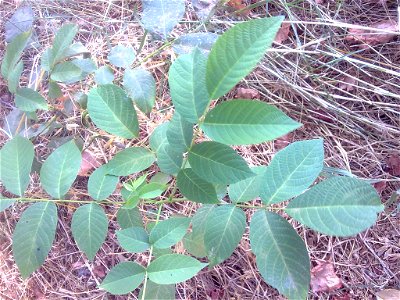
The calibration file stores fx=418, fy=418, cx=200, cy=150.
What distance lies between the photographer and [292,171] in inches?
33.1

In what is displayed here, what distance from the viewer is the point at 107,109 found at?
0.99 meters

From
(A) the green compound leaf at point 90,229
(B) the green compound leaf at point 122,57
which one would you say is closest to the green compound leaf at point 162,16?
(B) the green compound leaf at point 122,57

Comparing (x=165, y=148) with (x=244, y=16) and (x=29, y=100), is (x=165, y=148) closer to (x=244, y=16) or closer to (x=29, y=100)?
(x=29, y=100)

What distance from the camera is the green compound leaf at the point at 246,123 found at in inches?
27.0

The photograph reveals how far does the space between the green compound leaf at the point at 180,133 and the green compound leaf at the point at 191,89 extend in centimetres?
6

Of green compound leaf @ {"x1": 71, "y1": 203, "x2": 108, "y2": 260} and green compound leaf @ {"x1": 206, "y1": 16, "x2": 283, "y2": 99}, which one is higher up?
green compound leaf @ {"x1": 206, "y1": 16, "x2": 283, "y2": 99}

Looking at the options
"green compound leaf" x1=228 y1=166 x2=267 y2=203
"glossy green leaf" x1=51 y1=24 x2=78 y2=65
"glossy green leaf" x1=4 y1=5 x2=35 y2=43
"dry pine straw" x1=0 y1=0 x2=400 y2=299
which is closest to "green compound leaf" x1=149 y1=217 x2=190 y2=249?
"green compound leaf" x1=228 y1=166 x2=267 y2=203

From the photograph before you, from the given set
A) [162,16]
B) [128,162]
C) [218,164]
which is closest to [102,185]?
[128,162]

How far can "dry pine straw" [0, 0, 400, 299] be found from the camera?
4.85 feet

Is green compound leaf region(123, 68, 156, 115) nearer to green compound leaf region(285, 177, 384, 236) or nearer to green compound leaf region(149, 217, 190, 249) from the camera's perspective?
green compound leaf region(149, 217, 190, 249)

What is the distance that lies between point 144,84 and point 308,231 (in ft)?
2.58

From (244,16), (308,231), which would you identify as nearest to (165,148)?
(308,231)

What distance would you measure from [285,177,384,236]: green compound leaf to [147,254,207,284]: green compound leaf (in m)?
0.23

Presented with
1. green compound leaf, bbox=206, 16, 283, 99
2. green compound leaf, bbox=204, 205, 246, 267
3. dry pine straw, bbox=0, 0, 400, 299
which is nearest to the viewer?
green compound leaf, bbox=206, 16, 283, 99
